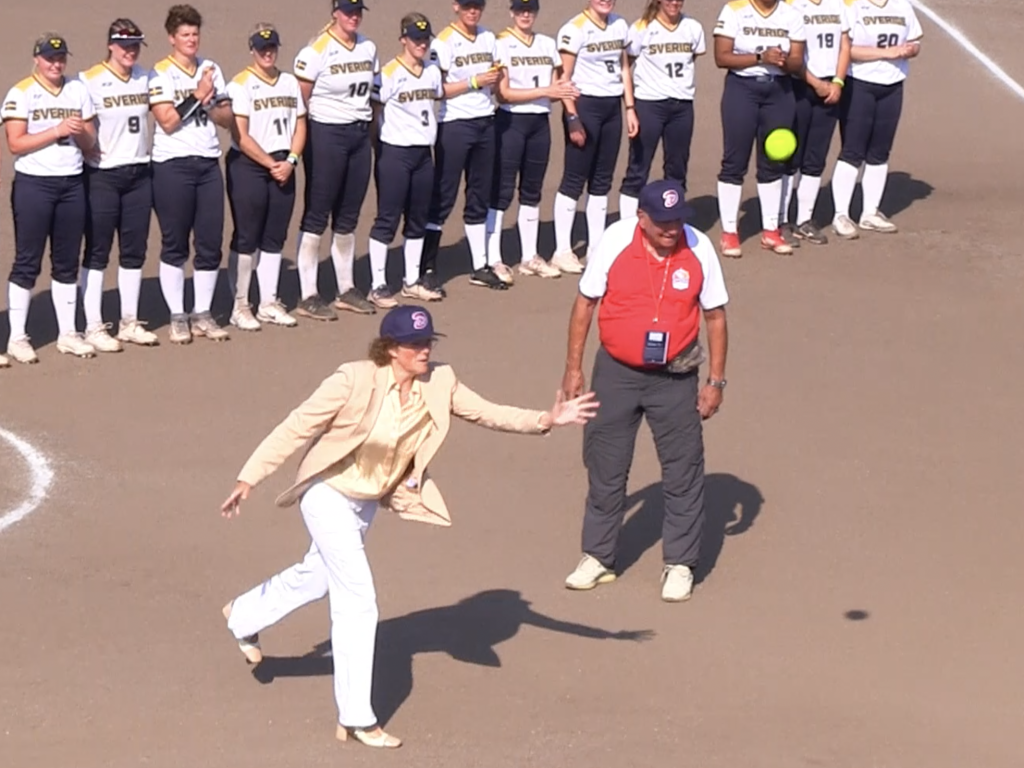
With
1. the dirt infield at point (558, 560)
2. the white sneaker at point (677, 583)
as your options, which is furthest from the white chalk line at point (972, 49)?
the white sneaker at point (677, 583)

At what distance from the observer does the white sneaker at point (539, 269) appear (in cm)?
1533

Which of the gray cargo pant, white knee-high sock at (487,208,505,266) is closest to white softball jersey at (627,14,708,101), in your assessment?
white knee-high sock at (487,208,505,266)

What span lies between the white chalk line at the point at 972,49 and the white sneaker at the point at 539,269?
26.3ft

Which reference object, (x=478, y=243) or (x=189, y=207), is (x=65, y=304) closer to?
(x=189, y=207)

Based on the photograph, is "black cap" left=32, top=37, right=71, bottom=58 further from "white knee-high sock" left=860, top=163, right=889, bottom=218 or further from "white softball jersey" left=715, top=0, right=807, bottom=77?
"white knee-high sock" left=860, top=163, right=889, bottom=218

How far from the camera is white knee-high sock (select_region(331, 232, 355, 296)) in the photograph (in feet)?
47.1

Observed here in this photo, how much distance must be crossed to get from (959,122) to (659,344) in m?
11.3

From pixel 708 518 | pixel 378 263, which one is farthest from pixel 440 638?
pixel 378 263

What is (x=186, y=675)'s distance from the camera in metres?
9.12

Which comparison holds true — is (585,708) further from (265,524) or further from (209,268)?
(209,268)

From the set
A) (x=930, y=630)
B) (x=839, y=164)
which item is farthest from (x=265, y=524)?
(x=839, y=164)

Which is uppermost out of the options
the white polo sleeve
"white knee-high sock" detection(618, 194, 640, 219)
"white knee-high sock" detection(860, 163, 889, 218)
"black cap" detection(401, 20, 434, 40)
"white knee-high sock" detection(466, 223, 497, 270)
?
"black cap" detection(401, 20, 434, 40)

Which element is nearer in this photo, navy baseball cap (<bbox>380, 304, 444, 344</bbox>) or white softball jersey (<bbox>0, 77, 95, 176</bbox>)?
navy baseball cap (<bbox>380, 304, 444, 344</bbox>)

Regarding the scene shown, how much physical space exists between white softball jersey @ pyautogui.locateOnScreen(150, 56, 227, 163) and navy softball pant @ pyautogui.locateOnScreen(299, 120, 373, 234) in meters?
0.85
